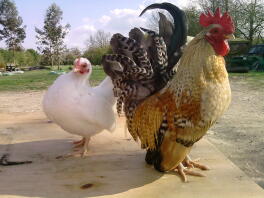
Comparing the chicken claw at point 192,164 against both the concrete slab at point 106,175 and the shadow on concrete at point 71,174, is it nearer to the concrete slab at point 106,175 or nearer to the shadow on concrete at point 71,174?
the concrete slab at point 106,175

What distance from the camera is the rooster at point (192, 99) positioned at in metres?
1.60

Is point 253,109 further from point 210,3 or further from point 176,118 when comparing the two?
point 210,3

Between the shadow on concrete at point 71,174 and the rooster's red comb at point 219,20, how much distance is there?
864 millimetres

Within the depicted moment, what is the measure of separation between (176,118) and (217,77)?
291mm

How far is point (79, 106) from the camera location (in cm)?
212

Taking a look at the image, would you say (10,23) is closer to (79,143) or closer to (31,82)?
(31,82)

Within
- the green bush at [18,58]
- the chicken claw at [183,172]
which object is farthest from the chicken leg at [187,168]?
the green bush at [18,58]

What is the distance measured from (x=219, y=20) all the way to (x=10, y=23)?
29.0 meters

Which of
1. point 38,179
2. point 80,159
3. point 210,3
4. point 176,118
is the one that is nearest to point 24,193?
point 38,179

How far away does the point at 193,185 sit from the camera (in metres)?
1.65

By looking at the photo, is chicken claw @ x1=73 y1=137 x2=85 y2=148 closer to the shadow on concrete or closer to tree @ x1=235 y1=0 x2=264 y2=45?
the shadow on concrete

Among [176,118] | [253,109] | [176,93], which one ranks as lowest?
[253,109]

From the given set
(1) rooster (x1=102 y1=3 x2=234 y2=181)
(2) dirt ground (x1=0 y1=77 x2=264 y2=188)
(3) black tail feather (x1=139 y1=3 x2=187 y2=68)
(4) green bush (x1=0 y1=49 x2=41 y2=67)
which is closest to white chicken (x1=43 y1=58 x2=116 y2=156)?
(1) rooster (x1=102 y1=3 x2=234 y2=181)

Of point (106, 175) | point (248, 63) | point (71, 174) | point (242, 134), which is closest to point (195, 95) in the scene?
point (106, 175)
